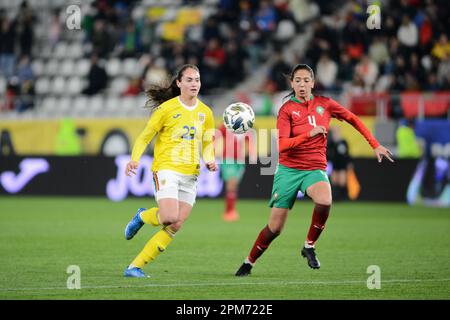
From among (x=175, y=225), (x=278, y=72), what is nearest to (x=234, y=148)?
(x=278, y=72)

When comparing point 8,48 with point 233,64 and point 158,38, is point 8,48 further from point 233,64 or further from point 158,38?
point 233,64

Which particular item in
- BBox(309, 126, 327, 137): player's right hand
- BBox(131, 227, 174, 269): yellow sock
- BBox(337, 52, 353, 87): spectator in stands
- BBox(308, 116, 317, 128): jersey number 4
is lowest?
BBox(131, 227, 174, 269): yellow sock

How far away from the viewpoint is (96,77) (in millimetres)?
26391

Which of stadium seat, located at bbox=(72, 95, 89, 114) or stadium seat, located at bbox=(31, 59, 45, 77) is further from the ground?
stadium seat, located at bbox=(31, 59, 45, 77)

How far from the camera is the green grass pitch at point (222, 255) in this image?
9.23 meters

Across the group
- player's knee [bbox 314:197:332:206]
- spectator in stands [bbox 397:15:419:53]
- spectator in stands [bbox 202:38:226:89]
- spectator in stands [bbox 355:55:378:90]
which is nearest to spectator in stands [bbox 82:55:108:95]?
spectator in stands [bbox 202:38:226:89]

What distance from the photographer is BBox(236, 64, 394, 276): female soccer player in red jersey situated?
34.3 ft

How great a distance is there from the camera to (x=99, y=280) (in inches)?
391

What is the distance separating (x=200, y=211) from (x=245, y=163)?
2.05 m

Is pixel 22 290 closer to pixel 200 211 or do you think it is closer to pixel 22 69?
pixel 200 211

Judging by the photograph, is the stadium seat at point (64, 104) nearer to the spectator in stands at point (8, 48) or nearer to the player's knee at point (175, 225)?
the spectator in stands at point (8, 48)

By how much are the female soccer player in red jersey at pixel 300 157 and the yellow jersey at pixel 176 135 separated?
2.55 ft

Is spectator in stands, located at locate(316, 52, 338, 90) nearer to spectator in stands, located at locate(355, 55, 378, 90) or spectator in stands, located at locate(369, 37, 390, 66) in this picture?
spectator in stands, located at locate(355, 55, 378, 90)

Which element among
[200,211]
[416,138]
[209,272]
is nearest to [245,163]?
[200,211]
